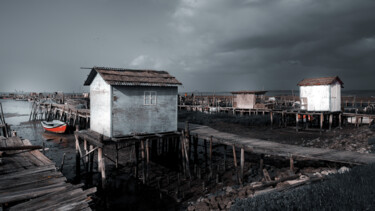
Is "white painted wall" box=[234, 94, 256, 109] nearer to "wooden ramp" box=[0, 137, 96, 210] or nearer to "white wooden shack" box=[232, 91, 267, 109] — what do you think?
"white wooden shack" box=[232, 91, 267, 109]

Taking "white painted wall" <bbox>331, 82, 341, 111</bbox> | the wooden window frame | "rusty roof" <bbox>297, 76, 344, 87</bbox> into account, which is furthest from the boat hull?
"white painted wall" <bbox>331, 82, 341, 111</bbox>

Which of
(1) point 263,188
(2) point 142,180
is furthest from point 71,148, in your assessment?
(1) point 263,188

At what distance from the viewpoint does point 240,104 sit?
41312mm

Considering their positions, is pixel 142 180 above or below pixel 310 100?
below

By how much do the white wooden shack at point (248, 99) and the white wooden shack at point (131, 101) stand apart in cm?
2551

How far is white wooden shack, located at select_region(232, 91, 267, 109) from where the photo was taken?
130ft

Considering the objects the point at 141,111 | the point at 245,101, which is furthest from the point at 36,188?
the point at 245,101

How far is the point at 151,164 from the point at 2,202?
43.4ft

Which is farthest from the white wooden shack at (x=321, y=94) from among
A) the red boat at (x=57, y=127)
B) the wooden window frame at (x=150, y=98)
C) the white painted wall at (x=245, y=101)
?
the red boat at (x=57, y=127)

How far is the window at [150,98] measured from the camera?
15.6m

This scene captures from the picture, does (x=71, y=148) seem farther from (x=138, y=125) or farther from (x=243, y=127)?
(x=243, y=127)

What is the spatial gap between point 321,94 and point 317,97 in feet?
1.95

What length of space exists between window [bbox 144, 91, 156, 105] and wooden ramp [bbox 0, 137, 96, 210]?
7.50 meters

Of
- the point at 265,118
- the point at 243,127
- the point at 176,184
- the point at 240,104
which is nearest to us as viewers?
the point at 176,184
